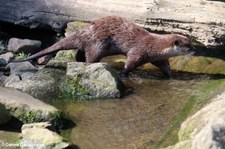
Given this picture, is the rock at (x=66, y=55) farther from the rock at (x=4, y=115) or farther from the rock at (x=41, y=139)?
the rock at (x=41, y=139)

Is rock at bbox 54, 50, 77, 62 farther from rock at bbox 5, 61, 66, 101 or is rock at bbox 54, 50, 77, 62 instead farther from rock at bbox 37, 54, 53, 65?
rock at bbox 5, 61, 66, 101

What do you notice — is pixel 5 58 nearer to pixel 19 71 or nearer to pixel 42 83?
pixel 19 71

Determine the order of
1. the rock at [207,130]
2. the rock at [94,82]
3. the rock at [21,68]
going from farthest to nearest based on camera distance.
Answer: the rock at [21,68]
the rock at [94,82]
the rock at [207,130]

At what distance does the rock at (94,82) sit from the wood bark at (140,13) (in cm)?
146

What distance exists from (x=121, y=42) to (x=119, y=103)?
1352 millimetres

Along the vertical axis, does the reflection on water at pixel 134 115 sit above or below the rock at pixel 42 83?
below

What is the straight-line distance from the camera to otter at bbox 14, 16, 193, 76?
6.51 meters

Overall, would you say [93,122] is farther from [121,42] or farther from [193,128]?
[121,42]

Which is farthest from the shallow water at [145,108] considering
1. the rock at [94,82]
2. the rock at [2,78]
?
the rock at [2,78]

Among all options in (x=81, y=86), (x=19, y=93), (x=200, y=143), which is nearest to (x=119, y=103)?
(x=81, y=86)

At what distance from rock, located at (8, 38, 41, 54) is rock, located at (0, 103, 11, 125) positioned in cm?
261

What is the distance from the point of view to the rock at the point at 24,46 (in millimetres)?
7188

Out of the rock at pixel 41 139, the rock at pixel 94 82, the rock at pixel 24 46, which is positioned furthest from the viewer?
the rock at pixel 24 46

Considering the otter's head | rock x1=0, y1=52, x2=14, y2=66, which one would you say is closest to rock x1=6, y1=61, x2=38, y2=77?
rock x1=0, y1=52, x2=14, y2=66
